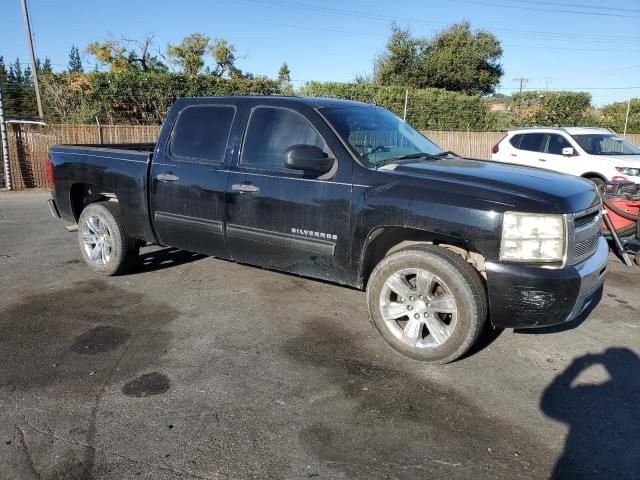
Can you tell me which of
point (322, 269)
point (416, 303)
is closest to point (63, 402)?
point (322, 269)

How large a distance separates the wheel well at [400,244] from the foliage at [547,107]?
81.4 ft

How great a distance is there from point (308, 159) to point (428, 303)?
140 centimetres

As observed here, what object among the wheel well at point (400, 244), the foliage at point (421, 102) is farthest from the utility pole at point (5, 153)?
the wheel well at point (400, 244)

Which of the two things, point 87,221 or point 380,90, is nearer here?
point 87,221

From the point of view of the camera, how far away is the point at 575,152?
11.2 m

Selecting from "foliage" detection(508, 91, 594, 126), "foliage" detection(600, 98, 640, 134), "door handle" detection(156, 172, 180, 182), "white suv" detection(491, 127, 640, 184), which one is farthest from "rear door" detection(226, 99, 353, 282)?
"foliage" detection(600, 98, 640, 134)

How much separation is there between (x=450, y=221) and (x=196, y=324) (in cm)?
235

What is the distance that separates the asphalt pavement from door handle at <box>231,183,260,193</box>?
1.13 metres

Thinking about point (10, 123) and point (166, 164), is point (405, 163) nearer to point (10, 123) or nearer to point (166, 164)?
point (166, 164)

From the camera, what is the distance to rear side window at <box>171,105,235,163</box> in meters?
4.83

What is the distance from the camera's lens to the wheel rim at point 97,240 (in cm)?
573

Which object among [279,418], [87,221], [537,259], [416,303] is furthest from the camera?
[87,221]

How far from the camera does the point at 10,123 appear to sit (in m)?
13.1

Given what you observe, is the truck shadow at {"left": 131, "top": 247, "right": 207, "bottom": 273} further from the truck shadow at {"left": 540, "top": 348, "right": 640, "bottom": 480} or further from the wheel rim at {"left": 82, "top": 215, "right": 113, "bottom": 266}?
the truck shadow at {"left": 540, "top": 348, "right": 640, "bottom": 480}
